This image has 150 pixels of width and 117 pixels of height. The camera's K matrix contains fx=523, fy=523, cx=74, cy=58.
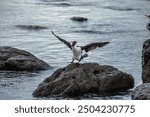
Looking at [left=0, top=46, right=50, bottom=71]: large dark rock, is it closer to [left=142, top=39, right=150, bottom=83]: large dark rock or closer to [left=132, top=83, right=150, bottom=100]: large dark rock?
[left=142, top=39, right=150, bottom=83]: large dark rock

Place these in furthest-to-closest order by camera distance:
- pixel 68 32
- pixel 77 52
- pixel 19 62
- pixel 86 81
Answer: pixel 68 32
pixel 19 62
pixel 86 81
pixel 77 52

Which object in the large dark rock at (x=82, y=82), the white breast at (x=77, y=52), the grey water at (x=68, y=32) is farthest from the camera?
the grey water at (x=68, y=32)

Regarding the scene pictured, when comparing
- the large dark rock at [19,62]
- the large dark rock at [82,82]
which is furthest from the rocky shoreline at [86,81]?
the large dark rock at [19,62]

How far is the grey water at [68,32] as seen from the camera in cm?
1725

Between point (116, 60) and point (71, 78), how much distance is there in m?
6.61

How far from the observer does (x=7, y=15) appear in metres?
32.8

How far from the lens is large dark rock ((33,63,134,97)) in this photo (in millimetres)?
14312

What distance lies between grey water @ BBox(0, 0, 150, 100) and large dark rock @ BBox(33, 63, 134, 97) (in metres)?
0.36

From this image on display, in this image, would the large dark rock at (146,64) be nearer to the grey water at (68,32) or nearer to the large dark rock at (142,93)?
the grey water at (68,32)

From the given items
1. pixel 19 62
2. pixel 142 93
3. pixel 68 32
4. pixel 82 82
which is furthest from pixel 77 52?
pixel 68 32

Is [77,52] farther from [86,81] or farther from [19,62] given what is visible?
[19,62]

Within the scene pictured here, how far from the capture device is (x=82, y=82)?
47.2 ft

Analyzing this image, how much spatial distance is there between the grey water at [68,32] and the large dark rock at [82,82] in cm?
36

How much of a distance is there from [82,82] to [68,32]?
1349 cm
